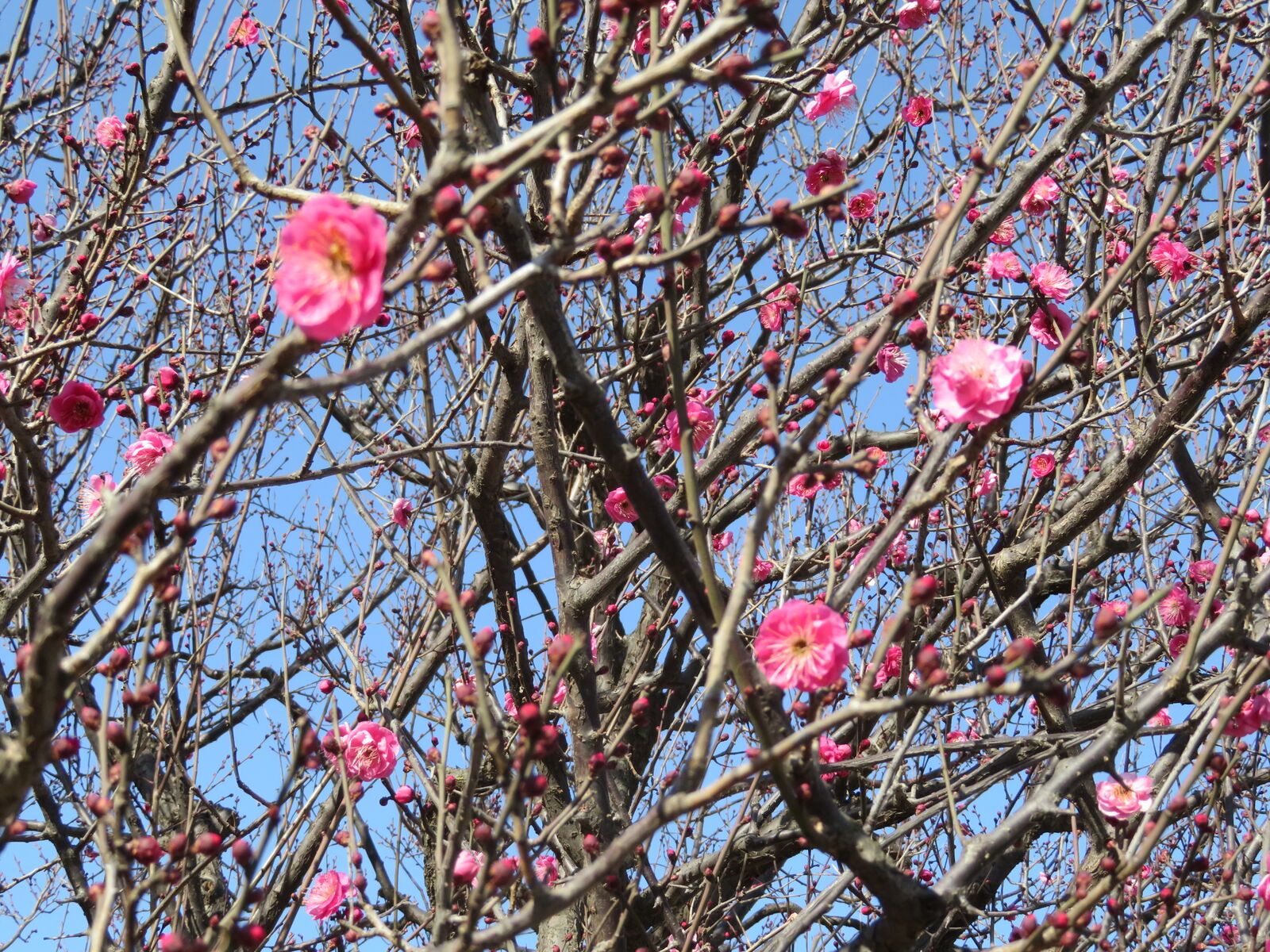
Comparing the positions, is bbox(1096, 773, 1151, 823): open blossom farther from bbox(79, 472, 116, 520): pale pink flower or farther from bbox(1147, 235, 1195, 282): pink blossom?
bbox(79, 472, 116, 520): pale pink flower

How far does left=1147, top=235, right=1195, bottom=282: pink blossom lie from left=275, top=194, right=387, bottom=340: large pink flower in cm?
321

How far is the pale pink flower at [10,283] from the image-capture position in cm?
332

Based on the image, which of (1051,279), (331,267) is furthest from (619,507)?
(331,267)

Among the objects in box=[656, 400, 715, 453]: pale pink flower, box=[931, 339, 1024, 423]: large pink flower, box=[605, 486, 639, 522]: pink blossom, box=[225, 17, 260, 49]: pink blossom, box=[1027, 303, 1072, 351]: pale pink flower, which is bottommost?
box=[931, 339, 1024, 423]: large pink flower

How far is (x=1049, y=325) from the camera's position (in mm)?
3156

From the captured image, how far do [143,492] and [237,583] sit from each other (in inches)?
245

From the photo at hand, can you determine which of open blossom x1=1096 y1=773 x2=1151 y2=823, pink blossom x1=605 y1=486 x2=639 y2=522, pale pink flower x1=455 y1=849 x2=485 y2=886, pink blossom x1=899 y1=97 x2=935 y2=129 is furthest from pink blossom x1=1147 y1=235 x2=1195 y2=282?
pale pink flower x1=455 y1=849 x2=485 y2=886

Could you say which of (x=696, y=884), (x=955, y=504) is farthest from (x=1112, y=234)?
(x=696, y=884)

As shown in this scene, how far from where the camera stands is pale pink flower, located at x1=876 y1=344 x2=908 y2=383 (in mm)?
3993

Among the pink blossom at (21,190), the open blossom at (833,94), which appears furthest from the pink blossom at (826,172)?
the pink blossom at (21,190)

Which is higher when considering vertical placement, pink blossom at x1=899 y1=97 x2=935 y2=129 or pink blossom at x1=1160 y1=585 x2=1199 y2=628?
pink blossom at x1=899 y1=97 x2=935 y2=129

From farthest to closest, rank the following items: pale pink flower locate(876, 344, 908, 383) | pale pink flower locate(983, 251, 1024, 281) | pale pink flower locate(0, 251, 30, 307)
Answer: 1. pale pink flower locate(983, 251, 1024, 281)
2. pale pink flower locate(876, 344, 908, 383)
3. pale pink flower locate(0, 251, 30, 307)

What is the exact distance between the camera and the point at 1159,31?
10.2 feet

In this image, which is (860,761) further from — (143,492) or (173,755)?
(143,492)
